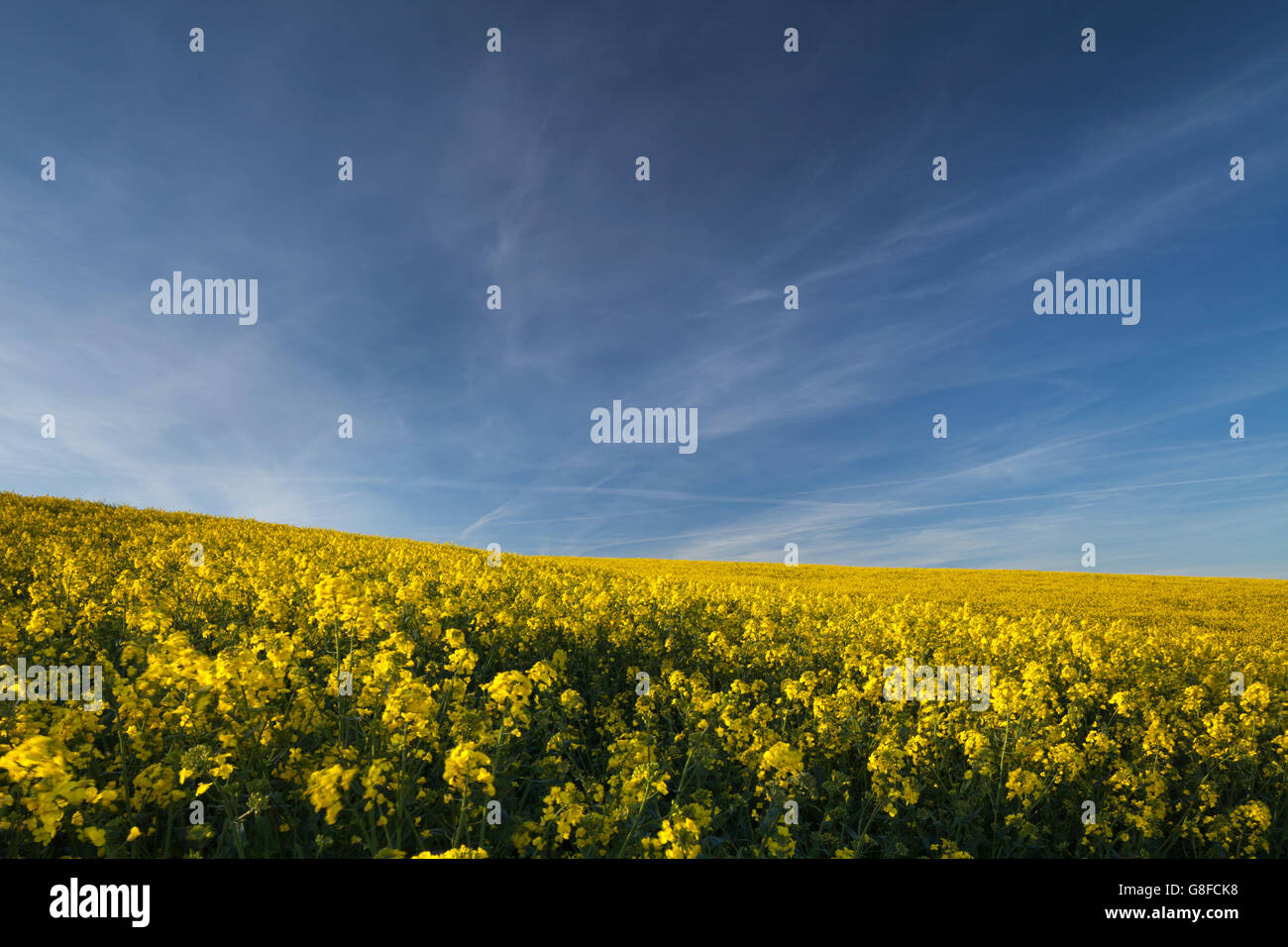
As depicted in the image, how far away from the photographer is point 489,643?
26.7 ft

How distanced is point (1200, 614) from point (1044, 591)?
22.7ft

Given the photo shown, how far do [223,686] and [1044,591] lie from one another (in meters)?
32.3

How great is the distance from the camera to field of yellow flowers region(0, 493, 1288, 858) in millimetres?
3615

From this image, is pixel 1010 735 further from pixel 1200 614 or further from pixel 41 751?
pixel 1200 614

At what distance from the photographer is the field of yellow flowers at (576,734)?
3615 millimetres

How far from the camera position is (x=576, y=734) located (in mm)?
5828
